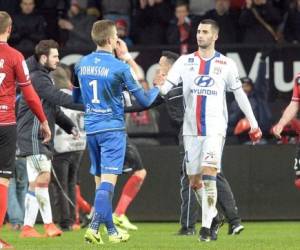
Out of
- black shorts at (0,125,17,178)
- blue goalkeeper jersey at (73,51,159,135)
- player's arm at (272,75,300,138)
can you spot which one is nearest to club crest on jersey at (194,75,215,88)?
blue goalkeeper jersey at (73,51,159,135)

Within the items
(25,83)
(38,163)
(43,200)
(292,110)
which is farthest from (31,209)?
(292,110)

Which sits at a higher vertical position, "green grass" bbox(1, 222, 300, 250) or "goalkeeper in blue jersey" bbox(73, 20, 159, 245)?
"goalkeeper in blue jersey" bbox(73, 20, 159, 245)

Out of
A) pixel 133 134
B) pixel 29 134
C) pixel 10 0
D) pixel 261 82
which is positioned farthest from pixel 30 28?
pixel 29 134

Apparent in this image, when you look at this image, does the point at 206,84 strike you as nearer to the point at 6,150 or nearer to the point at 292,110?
the point at 292,110

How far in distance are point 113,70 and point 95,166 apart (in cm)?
112

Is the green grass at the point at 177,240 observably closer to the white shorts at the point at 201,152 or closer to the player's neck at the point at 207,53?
the white shorts at the point at 201,152

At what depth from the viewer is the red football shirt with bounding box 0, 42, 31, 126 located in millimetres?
13328

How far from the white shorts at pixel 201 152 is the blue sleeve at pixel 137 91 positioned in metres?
1.00

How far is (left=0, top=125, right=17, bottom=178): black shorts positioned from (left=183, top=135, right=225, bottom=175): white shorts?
2.19m

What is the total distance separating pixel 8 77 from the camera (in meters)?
13.4

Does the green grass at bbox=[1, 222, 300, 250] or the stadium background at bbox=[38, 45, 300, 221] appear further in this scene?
the stadium background at bbox=[38, 45, 300, 221]

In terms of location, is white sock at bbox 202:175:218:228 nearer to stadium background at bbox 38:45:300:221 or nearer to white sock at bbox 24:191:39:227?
white sock at bbox 24:191:39:227

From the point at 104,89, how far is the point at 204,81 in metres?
1.24

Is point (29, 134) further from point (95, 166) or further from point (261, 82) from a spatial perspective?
point (261, 82)
